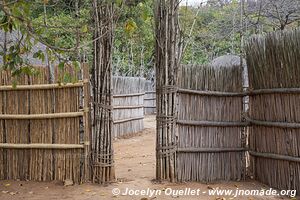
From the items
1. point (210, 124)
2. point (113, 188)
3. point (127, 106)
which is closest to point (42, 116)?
point (113, 188)

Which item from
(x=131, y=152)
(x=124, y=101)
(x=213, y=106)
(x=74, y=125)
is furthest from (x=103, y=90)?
(x=124, y=101)

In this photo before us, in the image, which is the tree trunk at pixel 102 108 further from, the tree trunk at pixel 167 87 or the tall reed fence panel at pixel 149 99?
the tall reed fence panel at pixel 149 99

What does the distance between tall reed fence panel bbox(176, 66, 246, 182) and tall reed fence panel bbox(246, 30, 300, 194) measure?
0.76 feet

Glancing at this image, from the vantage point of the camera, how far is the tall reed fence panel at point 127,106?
437 inches

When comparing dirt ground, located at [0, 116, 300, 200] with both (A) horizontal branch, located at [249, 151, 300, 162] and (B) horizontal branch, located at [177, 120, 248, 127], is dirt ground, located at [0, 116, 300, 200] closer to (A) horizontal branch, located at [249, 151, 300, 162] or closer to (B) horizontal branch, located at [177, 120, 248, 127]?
(A) horizontal branch, located at [249, 151, 300, 162]

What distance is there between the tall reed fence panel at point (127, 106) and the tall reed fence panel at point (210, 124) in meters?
5.63

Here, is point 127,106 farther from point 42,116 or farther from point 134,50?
point 134,50

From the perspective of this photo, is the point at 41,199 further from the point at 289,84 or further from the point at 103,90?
the point at 289,84

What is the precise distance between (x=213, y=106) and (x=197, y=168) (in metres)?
0.95

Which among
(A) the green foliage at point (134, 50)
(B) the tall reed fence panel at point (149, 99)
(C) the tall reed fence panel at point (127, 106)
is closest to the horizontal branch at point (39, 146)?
(C) the tall reed fence panel at point (127, 106)

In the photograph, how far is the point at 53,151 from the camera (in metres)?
5.54

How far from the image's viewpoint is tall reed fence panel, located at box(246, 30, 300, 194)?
499cm

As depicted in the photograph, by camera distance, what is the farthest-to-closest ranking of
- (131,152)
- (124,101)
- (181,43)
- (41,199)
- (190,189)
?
1. (124,101)
2. (131,152)
3. (181,43)
4. (190,189)
5. (41,199)

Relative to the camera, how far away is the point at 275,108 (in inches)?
208
